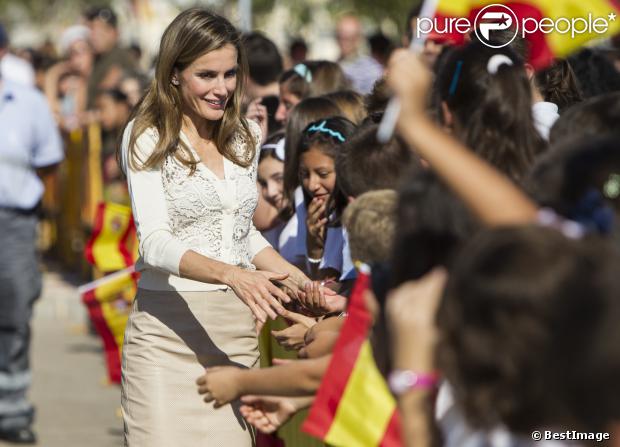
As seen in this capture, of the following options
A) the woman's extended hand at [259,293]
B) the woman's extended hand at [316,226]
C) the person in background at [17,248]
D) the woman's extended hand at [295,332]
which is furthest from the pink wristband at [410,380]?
the person in background at [17,248]

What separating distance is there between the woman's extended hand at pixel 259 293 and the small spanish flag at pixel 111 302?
3.67 metres

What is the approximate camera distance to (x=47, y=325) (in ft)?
38.1

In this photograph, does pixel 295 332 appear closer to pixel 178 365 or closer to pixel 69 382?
pixel 178 365

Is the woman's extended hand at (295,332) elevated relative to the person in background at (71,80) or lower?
lower

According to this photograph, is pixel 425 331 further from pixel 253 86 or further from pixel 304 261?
pixel 253 86

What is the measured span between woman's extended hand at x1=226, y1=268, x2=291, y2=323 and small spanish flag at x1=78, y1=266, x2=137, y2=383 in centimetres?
367

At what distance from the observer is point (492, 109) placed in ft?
10.1

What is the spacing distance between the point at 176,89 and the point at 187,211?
490mm

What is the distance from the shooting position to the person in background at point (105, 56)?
1292 centimetres

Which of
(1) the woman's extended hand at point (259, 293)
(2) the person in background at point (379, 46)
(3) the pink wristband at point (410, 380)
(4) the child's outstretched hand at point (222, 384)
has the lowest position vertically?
(4) the child's outstretched hand at point (222, 384)

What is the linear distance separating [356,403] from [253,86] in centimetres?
488

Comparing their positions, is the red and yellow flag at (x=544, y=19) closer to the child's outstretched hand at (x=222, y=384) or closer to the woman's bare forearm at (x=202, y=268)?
the woman's bare forearm at (x=202, y=268)

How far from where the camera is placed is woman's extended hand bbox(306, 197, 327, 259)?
508 centimetres

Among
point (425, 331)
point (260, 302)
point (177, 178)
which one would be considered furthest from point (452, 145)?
point (177, 178)
